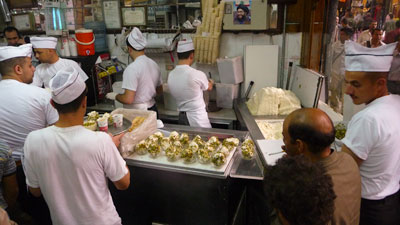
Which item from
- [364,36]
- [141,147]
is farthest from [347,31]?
[141,147]

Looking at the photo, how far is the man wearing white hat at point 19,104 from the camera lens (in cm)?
198

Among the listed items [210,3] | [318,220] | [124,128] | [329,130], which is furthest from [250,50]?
[318,220]

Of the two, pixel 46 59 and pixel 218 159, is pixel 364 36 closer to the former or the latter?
pixel 218 159

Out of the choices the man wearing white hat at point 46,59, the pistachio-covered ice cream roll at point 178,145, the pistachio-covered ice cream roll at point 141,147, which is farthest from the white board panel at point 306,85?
the man wearing white hat at point 46,59

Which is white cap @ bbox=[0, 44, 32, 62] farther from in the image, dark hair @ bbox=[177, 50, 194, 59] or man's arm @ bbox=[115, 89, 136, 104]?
dark hair @ bbox=[177, 50, 194, 59]

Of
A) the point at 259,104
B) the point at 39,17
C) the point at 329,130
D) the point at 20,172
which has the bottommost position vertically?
the point at 20,172

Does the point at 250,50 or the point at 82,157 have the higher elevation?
the point at 250,50

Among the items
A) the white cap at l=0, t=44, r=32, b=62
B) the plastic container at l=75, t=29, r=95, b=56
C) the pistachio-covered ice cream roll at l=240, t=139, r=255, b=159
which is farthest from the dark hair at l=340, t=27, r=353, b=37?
the plastic container at l=75, t=29, r=95, b=56

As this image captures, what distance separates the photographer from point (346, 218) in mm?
1127

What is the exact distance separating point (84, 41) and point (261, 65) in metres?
2.44

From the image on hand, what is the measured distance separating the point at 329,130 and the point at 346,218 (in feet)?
1.16

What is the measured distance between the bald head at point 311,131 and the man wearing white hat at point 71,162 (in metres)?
0.90


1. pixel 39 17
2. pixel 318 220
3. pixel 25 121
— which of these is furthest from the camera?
pixel 39 17

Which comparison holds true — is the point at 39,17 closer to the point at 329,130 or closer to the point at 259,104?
the point at 259,104
